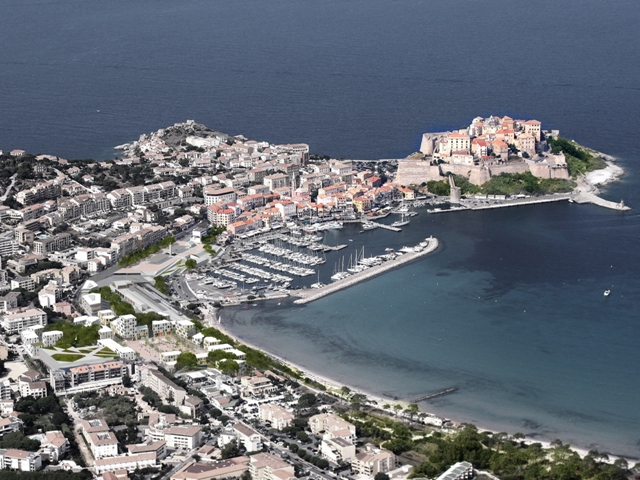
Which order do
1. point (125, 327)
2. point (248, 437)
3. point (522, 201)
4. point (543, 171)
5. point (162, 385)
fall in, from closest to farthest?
point (248, 437) → point (162, 385) → point (125, 327) → point (522, 201) → point (543, 171)

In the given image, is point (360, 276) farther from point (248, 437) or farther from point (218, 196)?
point (248, 437)

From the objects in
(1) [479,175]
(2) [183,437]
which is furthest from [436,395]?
(1) [479,175]

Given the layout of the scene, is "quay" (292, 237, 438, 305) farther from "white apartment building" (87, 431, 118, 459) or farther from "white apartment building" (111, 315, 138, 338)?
"white apartment building" (87, 431, 118, 459)

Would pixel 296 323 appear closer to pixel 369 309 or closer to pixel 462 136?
pixel 369 309

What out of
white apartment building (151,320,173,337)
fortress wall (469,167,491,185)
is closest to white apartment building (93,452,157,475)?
white apartment building (151,320,173,337)

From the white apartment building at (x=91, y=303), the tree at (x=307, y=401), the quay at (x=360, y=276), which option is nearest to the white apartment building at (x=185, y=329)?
the white apartment building at (x=91, y=303)

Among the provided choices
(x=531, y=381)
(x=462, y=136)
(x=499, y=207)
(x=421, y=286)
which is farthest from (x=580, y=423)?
(x=462, y=136)

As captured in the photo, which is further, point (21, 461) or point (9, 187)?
point (9, 187)

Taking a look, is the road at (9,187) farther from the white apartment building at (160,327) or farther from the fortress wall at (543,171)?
the fortress wall at (543,171)
